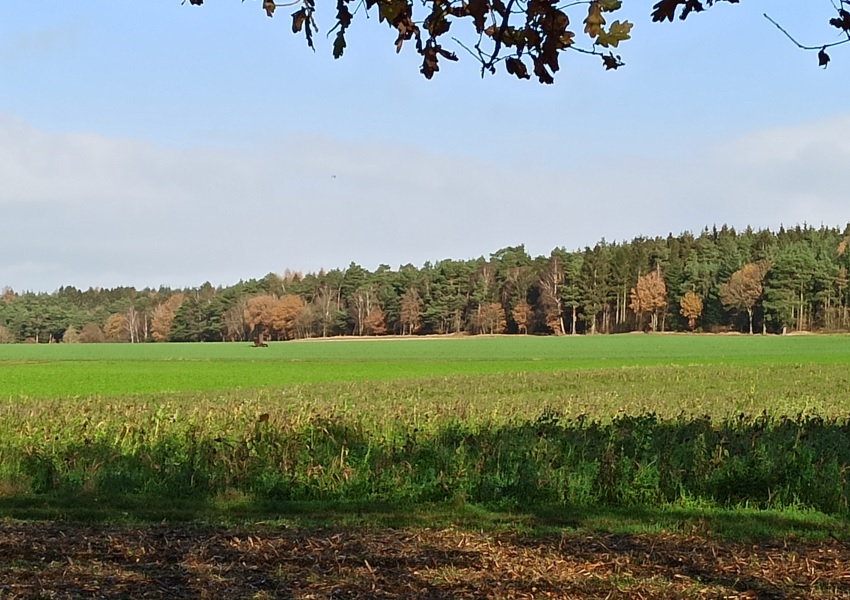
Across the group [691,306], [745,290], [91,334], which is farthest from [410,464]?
[91,334]

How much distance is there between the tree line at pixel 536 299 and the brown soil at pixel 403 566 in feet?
386

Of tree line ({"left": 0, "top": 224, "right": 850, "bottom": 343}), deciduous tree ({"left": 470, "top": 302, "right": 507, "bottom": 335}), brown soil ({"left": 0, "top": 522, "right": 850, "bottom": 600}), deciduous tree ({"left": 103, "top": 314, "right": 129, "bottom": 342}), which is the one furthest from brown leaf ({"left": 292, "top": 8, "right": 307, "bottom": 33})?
deciduous tree ({"left": 103, "top": 314, "right": 129, "bottom": 342})

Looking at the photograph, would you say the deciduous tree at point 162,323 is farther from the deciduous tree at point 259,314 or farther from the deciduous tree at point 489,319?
the deciduous tree at point 489,319

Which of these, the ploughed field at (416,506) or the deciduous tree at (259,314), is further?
the deciduous tree at (259,314)

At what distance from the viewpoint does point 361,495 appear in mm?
10336

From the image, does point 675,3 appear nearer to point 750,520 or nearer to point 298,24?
point 298,24

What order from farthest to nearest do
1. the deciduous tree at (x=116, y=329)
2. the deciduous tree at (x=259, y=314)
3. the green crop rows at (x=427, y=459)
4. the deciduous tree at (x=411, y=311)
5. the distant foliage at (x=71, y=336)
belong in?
the deciduous tree at (x=116, y=329) < the distant foliage at (x=71, y=336) < the deciduous tree at (x=259, y=314) < the deciduous tree at (x=411, y=311) < the green crop rows at (x=427, y=459)

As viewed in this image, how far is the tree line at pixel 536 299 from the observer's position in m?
119

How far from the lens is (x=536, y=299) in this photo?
140 meters

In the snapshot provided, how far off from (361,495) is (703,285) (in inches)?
4968

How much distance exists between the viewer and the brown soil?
5430 millimetres

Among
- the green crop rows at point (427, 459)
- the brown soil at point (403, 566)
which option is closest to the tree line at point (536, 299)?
the green crop rows at point (427, 459)

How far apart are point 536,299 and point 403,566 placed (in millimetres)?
135377

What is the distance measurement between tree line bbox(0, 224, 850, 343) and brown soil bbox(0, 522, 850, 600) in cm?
11768
